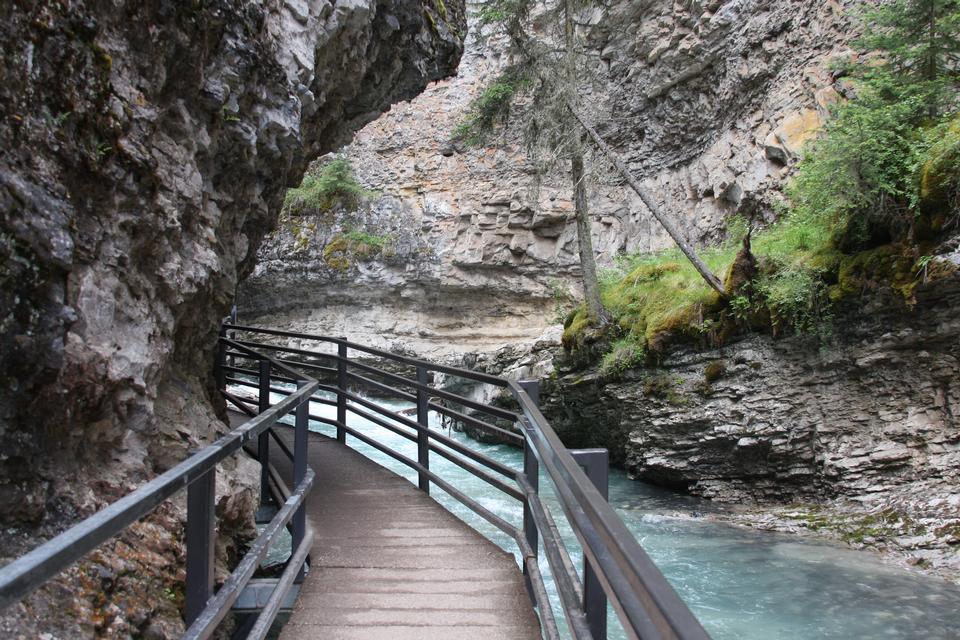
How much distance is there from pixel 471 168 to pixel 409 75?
664 inches

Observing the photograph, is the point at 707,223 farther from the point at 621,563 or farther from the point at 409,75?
the point at 621,563

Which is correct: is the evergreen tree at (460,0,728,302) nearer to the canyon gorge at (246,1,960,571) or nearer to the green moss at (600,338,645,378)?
the canyon gorge at (246,1,960,571)

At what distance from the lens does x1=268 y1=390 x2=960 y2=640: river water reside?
5.88 meters

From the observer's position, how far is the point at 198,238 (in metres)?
4.63

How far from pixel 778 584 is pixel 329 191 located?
22.3 m

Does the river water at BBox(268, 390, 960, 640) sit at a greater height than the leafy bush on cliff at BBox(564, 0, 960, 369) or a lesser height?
lesser

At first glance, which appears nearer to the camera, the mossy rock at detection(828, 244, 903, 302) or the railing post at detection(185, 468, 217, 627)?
the railing post at detection(185, 468, 217, 627)

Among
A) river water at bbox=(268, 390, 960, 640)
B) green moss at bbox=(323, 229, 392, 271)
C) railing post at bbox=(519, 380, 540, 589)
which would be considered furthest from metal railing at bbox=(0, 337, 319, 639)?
green moss at bbox=(323, 229, 392, 271)

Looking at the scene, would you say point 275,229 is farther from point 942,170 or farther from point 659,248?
point 659,248

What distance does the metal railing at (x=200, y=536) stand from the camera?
1176mm

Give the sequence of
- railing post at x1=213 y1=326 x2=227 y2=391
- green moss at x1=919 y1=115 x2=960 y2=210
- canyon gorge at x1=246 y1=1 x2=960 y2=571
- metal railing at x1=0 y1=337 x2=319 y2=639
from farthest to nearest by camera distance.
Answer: canyon gorge at x1=246 y1=1 x2=960 y2=571
railing post at x1=213 y1=326 x2=227 y2=391
green moss at x1=919 y1=115 x2=960 y2=210
metal railing at x1=0 y1=337 x2=319 y2=639

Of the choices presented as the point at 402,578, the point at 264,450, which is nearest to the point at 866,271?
the point at 402,578

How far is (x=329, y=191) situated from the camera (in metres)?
25.3

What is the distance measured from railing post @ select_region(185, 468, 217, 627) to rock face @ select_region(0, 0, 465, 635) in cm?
115
